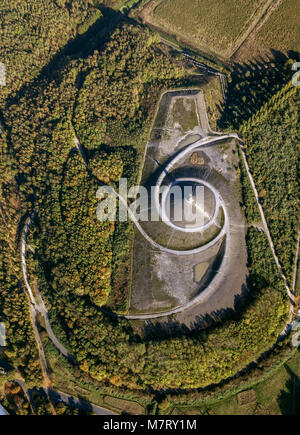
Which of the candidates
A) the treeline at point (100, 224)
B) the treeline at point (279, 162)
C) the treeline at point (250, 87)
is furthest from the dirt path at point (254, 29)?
the treeline at point (279, 162)

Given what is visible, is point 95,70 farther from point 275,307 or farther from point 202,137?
point 275,307

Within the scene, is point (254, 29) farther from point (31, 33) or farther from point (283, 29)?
point (31, 33)

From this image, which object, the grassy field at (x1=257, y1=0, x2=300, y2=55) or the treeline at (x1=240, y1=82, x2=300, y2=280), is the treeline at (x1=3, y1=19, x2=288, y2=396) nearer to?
the treeline at (x1=240, y1=82, x2=300, y2=280)

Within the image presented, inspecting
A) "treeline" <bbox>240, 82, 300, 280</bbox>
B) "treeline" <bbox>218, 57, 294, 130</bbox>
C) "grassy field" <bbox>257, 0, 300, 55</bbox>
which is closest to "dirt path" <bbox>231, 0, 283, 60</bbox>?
"grassy field" <bbox>257, 0, 300, 55</bbox>

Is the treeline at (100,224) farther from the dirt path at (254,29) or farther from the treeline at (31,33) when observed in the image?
the dirt path at (254,29)

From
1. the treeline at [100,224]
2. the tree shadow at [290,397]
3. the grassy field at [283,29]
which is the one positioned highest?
the grassy field at [283,29]

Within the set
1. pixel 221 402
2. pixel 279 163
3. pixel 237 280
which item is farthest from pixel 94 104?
pixel 221 402
